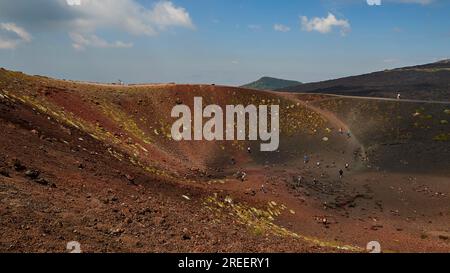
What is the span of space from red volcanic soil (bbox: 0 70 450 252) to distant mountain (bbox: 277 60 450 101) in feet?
144

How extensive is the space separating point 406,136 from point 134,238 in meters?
52.2

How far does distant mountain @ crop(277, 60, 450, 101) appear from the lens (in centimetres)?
10539

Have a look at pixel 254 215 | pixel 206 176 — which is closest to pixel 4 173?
pixel 254 215

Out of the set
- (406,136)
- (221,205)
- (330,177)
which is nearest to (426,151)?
(406,136)

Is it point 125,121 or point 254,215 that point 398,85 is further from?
point 254,215

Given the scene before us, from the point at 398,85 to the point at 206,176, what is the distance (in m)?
114

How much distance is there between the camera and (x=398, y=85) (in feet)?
440

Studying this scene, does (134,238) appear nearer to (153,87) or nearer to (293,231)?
(293,231)

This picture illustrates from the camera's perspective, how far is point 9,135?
73.1 ft

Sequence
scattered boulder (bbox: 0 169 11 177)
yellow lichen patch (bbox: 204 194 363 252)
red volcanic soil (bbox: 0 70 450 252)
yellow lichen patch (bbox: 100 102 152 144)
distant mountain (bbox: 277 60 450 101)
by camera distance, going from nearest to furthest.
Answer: red volcanic soil (bbox: 0 70 450 252) < scattered boulder (bbox: 0 169 11 177) < yellow lichen patch (bbox: 204 194 363 252) < yellow lichen patch (bbox: 100 102 152 144) < distant mountain (bbox: 277 60 450 101)

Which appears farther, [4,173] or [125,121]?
[125,121]

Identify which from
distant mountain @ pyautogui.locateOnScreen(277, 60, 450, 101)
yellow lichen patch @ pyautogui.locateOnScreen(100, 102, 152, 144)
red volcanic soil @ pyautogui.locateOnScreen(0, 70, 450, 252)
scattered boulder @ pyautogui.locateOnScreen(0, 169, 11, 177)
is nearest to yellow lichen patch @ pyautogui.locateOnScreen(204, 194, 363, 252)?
red volcanic soil @ pyautogui.locateOnScreen(0, 70, 450, 252)

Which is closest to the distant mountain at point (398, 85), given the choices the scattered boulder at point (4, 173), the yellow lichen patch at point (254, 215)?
the yellow lichen patch at point (254, 215)

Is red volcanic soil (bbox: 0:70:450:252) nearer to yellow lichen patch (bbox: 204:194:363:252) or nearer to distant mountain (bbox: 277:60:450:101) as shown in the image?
yellow lichen patch (bbox: 204:194:363:252)
